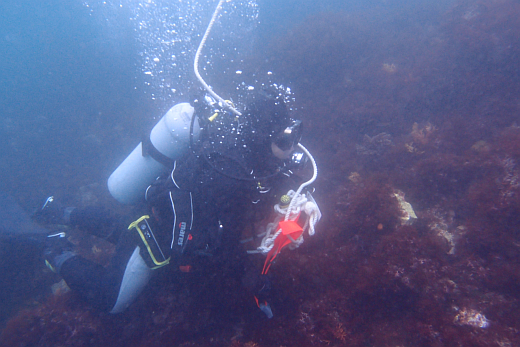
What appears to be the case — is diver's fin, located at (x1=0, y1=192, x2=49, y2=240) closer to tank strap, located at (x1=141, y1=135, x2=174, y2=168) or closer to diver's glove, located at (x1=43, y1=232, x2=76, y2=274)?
diver's glove, located at (x1=43, y1=232, x2=76, y2=274)

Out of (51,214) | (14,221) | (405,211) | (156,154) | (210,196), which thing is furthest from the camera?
(14,221)

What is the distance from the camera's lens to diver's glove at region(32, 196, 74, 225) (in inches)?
194

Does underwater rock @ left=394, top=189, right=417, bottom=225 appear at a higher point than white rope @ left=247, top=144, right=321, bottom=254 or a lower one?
lower

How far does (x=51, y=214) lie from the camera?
4.98 m

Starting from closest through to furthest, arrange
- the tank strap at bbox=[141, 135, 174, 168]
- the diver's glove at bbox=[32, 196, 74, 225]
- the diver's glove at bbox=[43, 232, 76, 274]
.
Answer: the tank strap at bbox=[141, 135, 174, 168] < the diver's glove at bbox=[43, 232, 76, 274] < the diver's glove at bbox=[32, 196, 74, 225]

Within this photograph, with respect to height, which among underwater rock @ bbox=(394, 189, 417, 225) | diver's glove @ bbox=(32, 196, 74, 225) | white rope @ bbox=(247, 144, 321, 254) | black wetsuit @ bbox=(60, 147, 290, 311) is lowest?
underwater rock @ bbox=(394, 189, 417, 225)

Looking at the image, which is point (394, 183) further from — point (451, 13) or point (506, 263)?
point (451, 13)

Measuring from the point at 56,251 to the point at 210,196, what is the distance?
3.95 m

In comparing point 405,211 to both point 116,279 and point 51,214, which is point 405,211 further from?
point 51,214

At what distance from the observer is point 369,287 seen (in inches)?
139

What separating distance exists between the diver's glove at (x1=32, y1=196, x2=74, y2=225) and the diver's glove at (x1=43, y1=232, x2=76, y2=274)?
324 mm

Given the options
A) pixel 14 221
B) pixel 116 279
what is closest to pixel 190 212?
pixel 116 279

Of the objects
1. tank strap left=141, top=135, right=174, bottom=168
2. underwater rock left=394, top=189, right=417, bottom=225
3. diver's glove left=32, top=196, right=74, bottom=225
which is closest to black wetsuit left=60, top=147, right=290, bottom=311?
tank strap left=141, top=135, right=174, bottom=168

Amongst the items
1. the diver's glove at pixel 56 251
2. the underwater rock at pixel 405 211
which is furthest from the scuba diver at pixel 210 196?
the underwater rock at pixel 405 211
